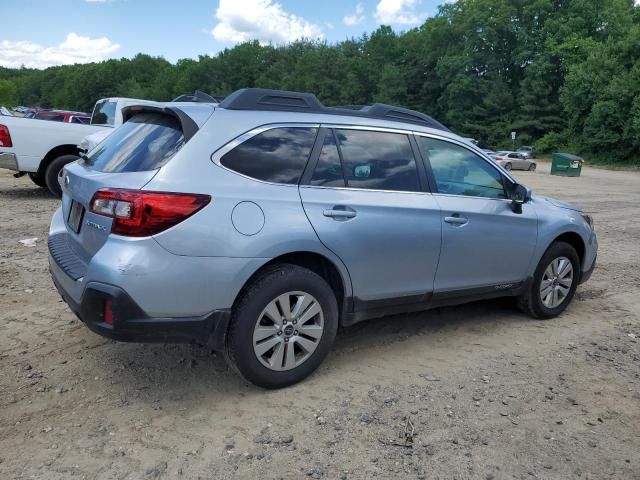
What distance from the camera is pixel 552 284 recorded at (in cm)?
508

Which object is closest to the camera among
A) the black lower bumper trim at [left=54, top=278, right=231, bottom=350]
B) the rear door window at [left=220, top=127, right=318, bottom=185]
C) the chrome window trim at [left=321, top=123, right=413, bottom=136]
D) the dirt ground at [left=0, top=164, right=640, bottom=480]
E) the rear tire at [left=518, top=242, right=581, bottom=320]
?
the dirt ground at [left=0, top=164, right=640, bottom=480]

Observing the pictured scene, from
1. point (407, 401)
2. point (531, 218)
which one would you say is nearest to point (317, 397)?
point (407, 401)

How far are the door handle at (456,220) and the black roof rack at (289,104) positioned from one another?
0.81 m

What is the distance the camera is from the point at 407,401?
11.4 ft

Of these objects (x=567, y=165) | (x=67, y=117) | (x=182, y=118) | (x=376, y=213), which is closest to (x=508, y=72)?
(x=567, y=165)

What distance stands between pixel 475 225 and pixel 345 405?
177 cm

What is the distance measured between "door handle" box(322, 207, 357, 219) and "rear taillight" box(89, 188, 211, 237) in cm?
81

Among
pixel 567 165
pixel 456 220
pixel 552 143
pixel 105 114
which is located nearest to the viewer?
pixel 456 220

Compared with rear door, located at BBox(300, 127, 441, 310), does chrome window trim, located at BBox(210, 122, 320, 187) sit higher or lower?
higher

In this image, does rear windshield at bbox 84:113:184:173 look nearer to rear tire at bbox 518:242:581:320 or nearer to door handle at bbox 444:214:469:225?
door handle at bbox 444:214:469:225

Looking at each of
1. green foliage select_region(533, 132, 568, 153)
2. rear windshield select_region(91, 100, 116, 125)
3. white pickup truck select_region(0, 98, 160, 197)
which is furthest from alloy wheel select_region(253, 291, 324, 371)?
green foliage select_region(533, 132, 568, 153)

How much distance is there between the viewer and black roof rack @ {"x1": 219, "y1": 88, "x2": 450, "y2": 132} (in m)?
3.56

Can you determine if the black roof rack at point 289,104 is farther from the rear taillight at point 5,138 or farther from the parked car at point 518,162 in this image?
the parked car at point 518,162

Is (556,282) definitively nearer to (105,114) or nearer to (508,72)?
(105,114)
